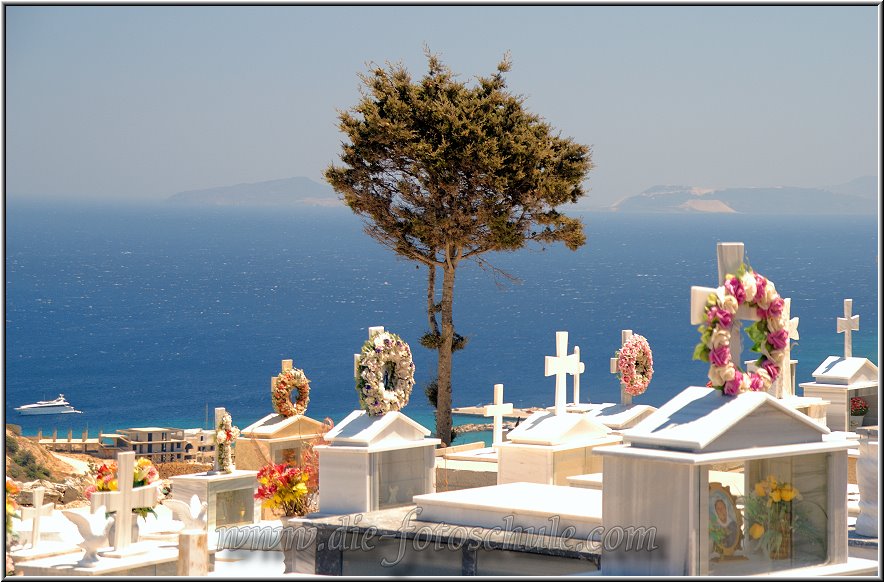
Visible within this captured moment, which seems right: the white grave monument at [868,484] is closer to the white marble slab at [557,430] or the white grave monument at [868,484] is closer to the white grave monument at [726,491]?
the white grave monument at [726,491]

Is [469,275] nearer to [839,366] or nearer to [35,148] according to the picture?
[35,148]

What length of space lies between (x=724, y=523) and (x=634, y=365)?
31.9ft

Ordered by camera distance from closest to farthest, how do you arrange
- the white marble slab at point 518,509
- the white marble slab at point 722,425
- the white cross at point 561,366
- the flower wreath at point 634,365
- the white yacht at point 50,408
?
the white marble slab at point 722,425
the white marble slab at point 518,509
the white cross at point 561,366
the flower wreath at point 634,365
the white yacht at point 50,408

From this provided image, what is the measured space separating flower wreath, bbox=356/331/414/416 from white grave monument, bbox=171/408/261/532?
2423 millimetres

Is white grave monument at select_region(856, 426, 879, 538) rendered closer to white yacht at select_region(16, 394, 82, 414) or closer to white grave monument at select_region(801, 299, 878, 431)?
white grave monument at select_region(801, 299, 878, 431)

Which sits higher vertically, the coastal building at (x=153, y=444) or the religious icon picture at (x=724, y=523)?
the religious icon picture at (x=724, y=523)

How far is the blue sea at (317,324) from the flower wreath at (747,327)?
209 ft

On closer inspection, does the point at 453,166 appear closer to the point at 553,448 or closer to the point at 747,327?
the point at 553,448

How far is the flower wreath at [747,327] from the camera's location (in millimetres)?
11000

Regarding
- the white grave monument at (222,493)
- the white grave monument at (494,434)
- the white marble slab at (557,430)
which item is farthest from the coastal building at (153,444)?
the white marble slab at (557,430)

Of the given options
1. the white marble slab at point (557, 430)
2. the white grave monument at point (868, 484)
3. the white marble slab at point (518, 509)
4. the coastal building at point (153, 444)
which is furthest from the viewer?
the coastal building at point (153, 444)

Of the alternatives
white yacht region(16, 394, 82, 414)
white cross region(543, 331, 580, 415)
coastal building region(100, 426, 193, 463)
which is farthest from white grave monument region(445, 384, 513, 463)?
white yacht region(16, 394, 82, 414)

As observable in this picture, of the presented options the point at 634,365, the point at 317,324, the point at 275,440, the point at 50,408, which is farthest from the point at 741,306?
the point at 317,324

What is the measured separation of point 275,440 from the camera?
68.3ft
